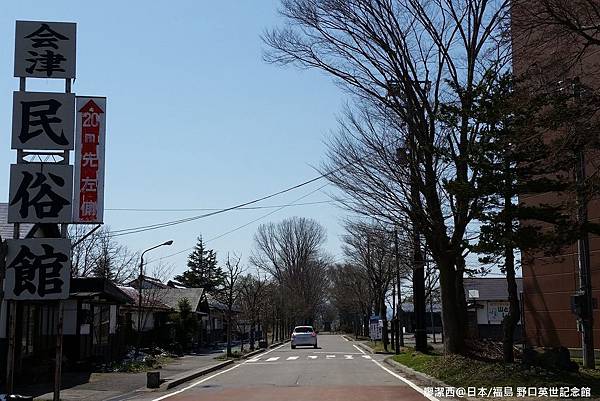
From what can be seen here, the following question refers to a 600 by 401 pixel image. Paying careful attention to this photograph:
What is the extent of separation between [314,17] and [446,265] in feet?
28.0

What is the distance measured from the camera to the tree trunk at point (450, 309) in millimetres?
22141

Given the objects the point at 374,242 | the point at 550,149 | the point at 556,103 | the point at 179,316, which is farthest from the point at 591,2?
the point at 179,316

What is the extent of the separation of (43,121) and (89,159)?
1.83 metres

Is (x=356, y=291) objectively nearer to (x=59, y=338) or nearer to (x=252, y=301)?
(x=252, y=301)

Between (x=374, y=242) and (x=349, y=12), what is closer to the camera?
(x=349, y=12)

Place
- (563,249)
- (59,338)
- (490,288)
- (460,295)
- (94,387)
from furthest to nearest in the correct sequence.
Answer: (490,288) → (460,295) → (94,387) → (563,249) → (59,338)

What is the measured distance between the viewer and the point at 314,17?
843 inches

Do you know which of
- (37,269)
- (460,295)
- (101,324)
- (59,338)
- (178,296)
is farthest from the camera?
(178,296)

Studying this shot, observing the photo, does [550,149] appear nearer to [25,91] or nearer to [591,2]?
[591,2]

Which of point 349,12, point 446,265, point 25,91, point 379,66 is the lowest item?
point 446,265

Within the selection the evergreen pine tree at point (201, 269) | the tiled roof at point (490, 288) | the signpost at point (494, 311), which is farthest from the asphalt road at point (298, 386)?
the evergreen pine tree at point (201, 269)

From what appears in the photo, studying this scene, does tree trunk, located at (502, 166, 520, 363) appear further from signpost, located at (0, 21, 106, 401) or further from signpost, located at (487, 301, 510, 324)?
signpost, located at (487, 301, 510, 324)

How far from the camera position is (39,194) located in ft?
43.3

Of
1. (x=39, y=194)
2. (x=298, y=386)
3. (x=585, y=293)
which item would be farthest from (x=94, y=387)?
(x=585, y=293)
